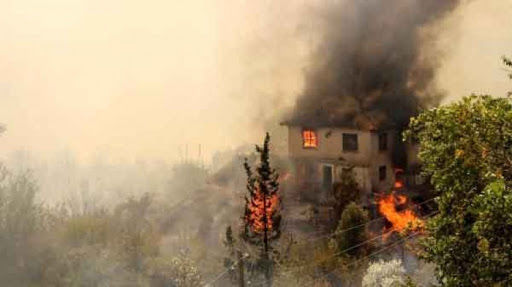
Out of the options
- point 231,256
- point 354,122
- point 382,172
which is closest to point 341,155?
point 354,122

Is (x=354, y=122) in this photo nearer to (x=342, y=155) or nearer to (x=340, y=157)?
(x=342, y=155)

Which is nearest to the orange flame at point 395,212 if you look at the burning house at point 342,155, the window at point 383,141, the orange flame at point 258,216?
the burning house at point 342,155

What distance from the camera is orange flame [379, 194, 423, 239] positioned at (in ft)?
156

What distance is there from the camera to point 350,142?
53344 millimetres

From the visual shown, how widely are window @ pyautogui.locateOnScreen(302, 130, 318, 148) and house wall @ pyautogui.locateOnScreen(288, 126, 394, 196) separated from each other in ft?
1.07

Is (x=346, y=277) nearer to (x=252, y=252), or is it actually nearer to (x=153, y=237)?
(x=252, y=252)

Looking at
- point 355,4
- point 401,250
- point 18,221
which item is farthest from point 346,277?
point 355,4

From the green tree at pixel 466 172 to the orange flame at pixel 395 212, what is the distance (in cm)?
3454

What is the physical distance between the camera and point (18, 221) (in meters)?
38.9

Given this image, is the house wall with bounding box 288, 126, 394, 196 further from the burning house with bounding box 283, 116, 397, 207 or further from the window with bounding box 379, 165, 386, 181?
the window with bounding box 379, 165, 386, 181

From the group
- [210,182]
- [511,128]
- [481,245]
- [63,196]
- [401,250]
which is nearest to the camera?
[481,245]

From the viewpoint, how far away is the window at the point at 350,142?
5316cm

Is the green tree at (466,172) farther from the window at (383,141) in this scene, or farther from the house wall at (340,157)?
the window at (383,141)

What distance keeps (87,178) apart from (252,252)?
49.3 m
